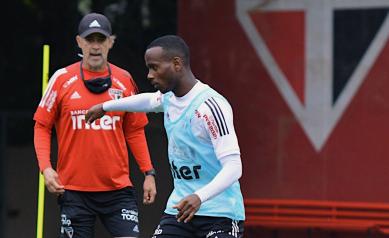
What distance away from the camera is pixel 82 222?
23.6ft

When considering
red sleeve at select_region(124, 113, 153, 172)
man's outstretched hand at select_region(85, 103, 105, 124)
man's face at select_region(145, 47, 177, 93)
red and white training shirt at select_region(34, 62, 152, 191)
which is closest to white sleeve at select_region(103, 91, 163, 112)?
man's outstretched hand at select_region(85, 103, 105, 124)

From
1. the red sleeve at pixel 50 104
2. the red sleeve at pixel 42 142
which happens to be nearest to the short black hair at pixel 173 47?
the red sleeve at pixel 50 104

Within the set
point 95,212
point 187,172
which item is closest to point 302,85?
point 95,212

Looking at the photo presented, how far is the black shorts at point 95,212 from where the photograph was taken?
716 cm

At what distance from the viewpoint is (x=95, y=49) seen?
23.7 ft

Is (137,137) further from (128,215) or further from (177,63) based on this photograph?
(177,63)

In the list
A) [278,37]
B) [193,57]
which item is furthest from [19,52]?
[278,37]

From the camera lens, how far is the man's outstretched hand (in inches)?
261

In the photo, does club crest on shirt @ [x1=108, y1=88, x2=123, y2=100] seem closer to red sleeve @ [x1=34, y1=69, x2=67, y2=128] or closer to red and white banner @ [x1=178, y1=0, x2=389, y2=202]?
red sleeve @ [x1=34, y1=69, x2=67, y2=128]

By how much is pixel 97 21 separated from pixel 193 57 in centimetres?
283

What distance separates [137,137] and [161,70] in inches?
60.1

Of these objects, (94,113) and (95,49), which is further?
(95,49)

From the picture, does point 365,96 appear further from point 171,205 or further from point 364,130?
point 171,205

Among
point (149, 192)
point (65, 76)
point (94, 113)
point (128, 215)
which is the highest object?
point (65, 76)
